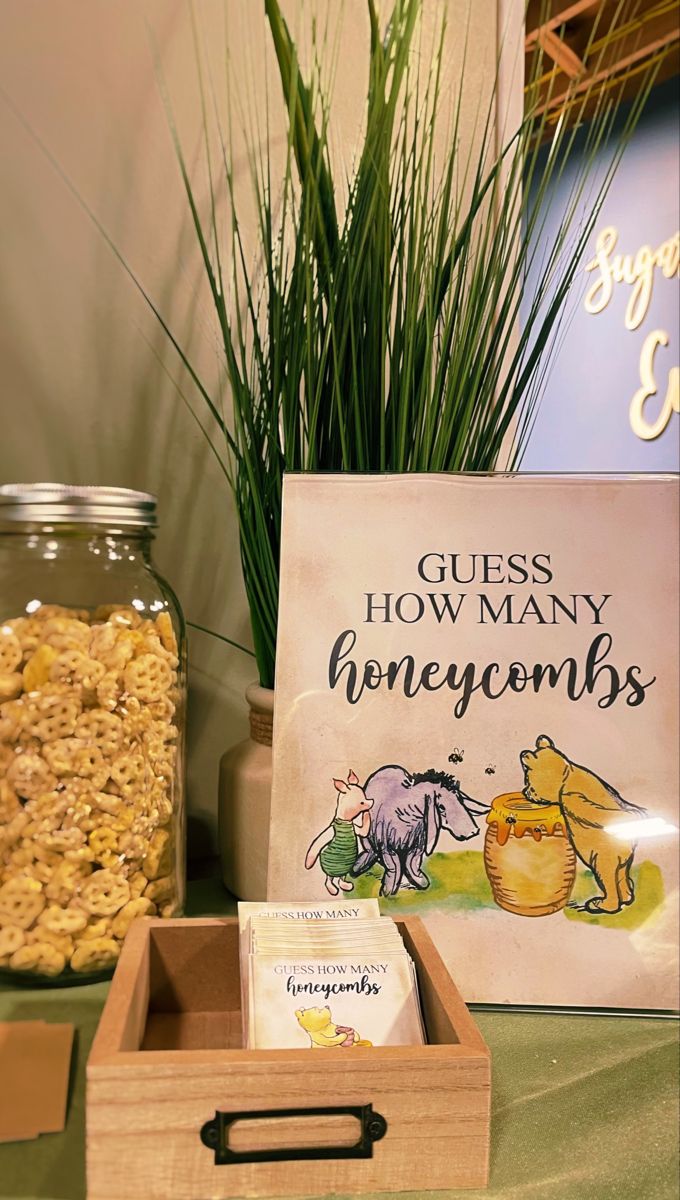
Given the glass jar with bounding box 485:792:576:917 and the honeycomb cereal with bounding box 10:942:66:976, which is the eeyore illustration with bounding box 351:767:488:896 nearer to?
the glass jar with bounding box 485:792:576:917

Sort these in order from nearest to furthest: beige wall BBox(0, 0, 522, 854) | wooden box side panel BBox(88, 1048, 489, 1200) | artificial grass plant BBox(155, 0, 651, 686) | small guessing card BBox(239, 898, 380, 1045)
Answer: wooden box side panel BBox(88, 1048, 489, 1200), small guessing card BBox(239, 898, 380, 1045), artificial grass plant BBox(155, 0, 651, 686), beige wall BBox(0, 0, 522, 854)

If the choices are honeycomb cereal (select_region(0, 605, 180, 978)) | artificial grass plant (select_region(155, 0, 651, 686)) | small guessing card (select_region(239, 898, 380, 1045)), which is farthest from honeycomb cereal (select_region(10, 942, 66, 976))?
artificial grass plant (select_region(155, 0, 651, 686))

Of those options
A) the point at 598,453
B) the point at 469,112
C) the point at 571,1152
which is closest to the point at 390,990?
the point at 571,1152

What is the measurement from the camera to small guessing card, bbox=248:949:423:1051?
0.50 metres

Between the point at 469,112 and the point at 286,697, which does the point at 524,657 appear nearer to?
the point at 286,697

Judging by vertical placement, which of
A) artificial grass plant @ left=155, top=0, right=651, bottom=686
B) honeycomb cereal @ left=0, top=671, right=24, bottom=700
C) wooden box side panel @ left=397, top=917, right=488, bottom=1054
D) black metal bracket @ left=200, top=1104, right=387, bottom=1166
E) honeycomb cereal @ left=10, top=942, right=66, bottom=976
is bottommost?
black metal bracket @ left=200, top=1104, right=387, bottom=1166

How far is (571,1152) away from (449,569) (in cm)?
37

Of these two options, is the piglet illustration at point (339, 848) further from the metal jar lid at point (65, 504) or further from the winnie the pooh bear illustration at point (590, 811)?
the metal jar lid at point (65, 504)

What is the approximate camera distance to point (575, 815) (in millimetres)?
656

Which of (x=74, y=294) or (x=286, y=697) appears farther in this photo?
(x=74, y=294)

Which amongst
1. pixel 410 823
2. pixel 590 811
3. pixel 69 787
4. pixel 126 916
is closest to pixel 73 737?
pixel 69 787

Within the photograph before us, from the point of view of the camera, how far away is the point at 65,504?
648mm

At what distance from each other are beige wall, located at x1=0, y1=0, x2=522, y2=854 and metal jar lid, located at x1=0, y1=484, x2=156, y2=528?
0.22m

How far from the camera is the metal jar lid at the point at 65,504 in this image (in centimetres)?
65
